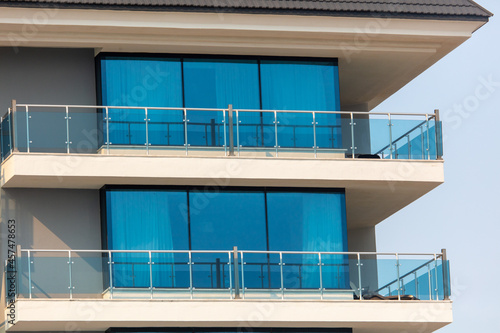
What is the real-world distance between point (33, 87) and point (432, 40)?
8.81 meters

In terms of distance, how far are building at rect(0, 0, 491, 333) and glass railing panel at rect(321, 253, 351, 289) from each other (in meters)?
0.03

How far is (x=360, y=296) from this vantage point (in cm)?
3250

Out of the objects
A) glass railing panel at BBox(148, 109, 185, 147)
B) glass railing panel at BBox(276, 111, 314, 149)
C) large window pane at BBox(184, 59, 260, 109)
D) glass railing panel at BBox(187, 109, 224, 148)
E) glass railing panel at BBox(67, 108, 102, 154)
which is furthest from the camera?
large window pane at BBox(184, 59, 260, 109)

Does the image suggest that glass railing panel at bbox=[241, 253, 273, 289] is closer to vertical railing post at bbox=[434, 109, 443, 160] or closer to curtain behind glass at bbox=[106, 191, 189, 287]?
curtain behind glass at bbox=[106, 191, 189, 287]

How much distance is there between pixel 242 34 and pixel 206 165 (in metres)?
3.10

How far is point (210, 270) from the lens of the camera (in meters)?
32.1

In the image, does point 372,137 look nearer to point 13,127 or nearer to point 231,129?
point 231,129

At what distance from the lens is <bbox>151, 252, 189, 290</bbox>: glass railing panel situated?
3194cm

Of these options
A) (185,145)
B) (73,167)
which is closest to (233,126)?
(185,145)

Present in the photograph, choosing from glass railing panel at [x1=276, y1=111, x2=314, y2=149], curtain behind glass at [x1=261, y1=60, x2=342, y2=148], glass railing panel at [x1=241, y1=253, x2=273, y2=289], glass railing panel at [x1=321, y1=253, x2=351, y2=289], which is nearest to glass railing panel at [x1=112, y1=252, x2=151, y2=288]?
glass railing panel at [x1=241, y1=253, x2=273, y2=289]

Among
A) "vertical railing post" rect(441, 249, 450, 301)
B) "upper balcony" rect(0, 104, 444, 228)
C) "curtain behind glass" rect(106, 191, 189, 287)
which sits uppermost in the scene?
"upper balcony" rect(0, 104, 444, 228)

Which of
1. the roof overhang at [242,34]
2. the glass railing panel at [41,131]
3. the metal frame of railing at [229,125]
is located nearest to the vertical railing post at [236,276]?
the metal frame of railing at [229,125]

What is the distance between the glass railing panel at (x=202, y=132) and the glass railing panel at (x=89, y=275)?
10.6ft

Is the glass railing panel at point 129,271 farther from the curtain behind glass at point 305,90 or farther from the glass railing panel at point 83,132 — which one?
the curtain behind glass at point 305,90
